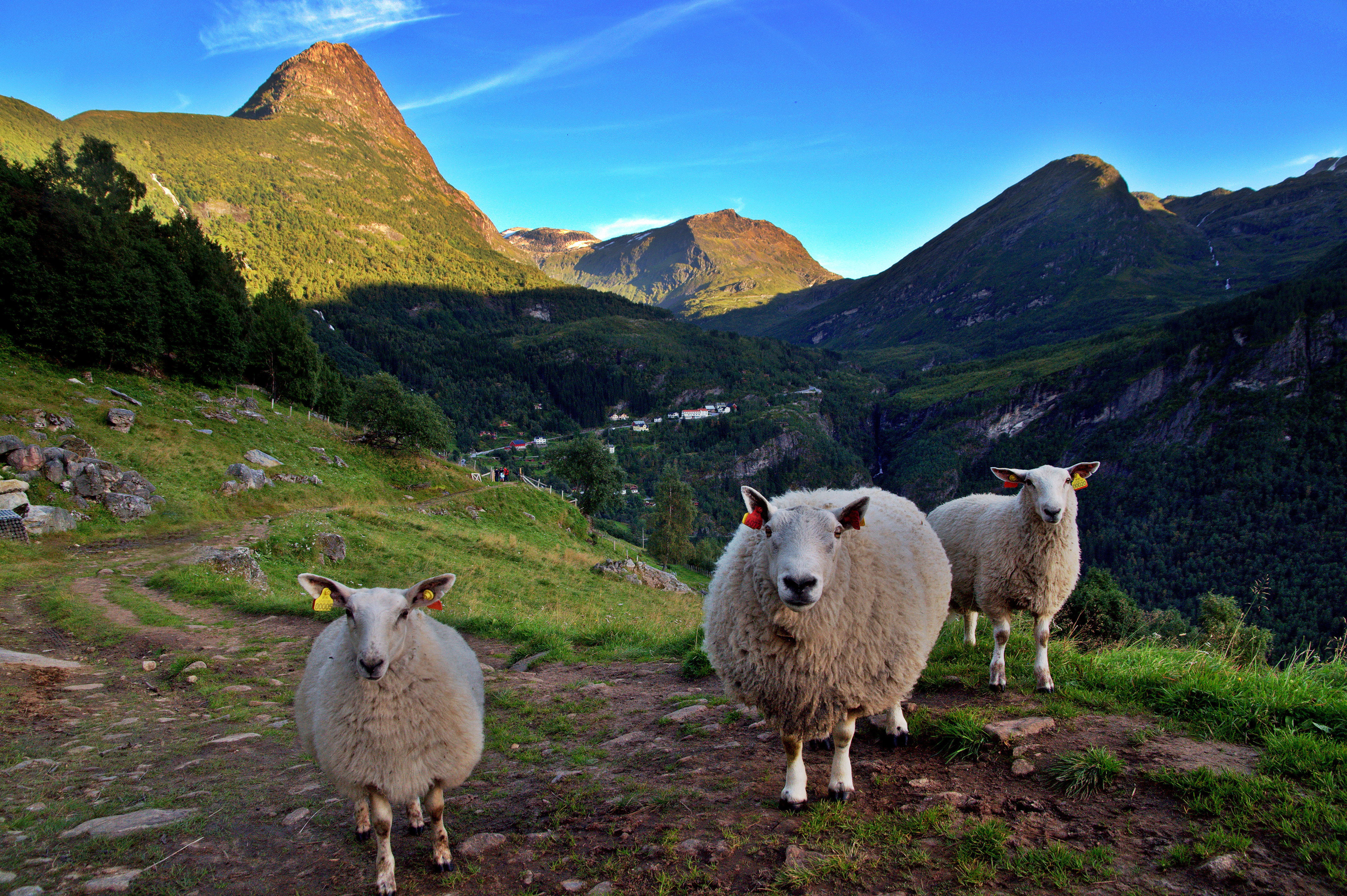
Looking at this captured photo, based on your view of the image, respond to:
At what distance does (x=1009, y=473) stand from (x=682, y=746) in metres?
5.48

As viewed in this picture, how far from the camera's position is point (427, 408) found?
38500 mm

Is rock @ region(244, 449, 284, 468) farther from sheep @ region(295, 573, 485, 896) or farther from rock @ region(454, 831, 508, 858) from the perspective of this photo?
rock @ region(454, 831, 508, 858)

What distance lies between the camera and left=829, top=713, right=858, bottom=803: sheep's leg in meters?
4.47

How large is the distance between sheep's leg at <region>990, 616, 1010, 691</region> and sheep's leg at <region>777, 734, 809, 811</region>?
282 centimetres

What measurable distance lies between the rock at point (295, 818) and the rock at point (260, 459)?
25.9 metres

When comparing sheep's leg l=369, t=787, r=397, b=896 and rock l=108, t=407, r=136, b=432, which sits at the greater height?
rock l=108, t=407, r=136, b=432

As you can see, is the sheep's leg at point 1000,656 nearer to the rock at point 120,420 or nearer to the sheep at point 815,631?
the sheep at point 815,631

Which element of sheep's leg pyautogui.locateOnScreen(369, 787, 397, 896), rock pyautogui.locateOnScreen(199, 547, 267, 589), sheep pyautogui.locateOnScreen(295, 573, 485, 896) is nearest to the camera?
sheep's leg pyautogui.locateOnScreen(369, 787, 397, 896)

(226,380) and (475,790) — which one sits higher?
(226,380)

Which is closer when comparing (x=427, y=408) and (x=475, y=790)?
(x=475, y=790)

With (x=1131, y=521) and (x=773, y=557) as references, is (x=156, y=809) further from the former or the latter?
(x=1131, y=521)

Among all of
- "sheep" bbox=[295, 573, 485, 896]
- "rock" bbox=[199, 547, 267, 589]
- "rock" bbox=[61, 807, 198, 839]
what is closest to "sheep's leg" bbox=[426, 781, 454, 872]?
"sheep" bbox=[295, 573, 485, 896]

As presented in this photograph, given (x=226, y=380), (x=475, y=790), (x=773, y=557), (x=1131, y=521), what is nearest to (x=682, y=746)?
(x=475, y=790)

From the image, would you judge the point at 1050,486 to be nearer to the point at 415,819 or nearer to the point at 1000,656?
the point at 1000,656
